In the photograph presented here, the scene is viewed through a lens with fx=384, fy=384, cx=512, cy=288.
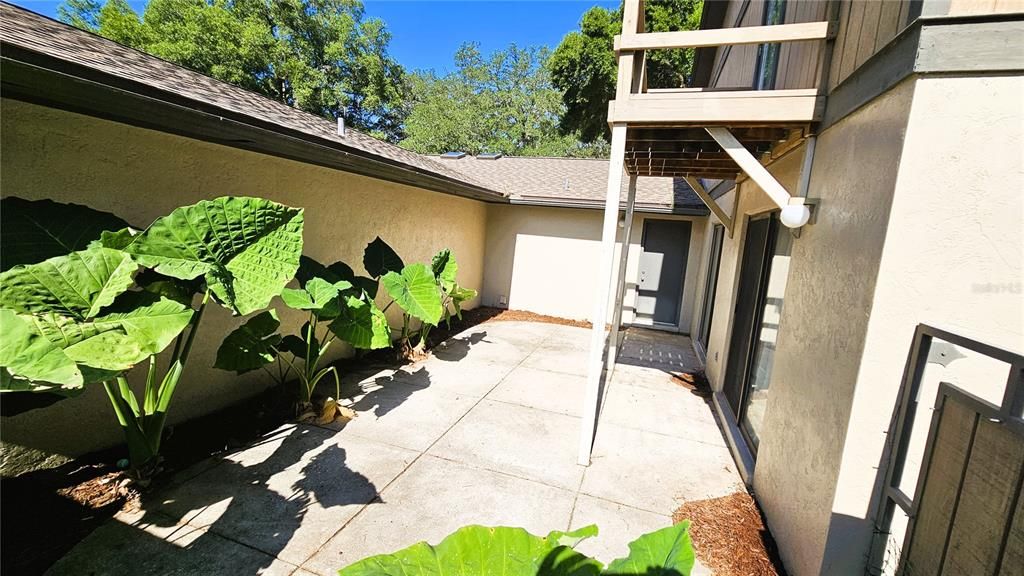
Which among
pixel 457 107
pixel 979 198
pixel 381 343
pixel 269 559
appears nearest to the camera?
pixel 979 198

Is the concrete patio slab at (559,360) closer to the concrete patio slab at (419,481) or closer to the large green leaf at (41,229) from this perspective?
the concrete patio slab at (419,481)

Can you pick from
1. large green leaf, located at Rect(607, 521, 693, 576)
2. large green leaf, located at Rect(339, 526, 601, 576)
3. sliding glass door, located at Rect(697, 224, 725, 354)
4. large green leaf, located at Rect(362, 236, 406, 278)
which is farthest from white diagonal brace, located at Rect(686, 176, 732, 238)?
large green leaf, located at Rect(339, 526, 601, 576)

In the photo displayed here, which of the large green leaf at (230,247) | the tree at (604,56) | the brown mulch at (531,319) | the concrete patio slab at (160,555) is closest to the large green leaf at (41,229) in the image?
the large green leaf at (230,247)

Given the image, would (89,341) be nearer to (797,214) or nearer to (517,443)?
(517,443)

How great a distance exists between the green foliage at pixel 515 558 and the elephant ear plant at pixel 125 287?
5.34 ft

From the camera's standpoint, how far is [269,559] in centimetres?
223

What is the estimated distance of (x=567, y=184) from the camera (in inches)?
384

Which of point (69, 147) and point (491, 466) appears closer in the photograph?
point (69, 147)

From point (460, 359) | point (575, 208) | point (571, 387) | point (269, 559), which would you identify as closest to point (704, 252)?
point (575, 208)

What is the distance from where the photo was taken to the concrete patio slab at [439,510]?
7.80 ft

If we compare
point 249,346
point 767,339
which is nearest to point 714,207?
point 767,339

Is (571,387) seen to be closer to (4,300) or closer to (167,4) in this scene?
(4,300)

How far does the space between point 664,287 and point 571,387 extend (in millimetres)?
4796

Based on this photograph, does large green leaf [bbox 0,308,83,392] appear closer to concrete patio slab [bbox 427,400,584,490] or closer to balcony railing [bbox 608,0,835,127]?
concrete patio slab [bbox 427,400,584,490]
